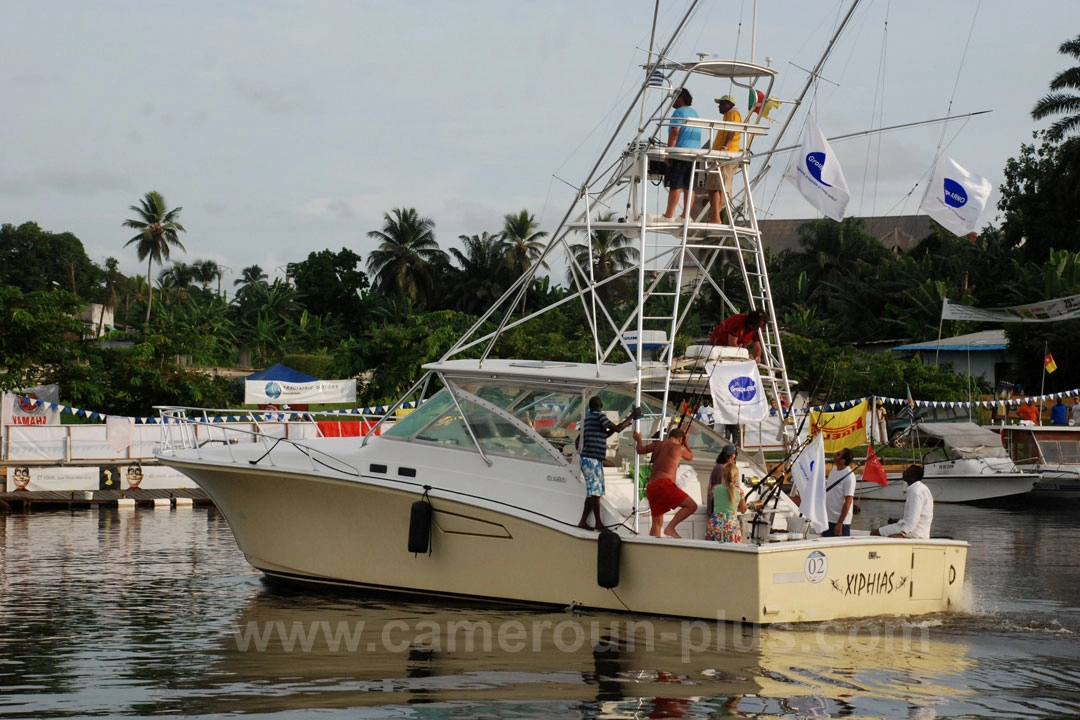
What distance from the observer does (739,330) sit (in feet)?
35.6

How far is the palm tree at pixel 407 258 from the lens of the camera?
215 ft

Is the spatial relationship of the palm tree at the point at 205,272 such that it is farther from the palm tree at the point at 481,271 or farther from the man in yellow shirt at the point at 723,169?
the man in yellow shirt at the point at 723,169

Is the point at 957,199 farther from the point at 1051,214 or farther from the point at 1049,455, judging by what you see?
the point at 1051,214

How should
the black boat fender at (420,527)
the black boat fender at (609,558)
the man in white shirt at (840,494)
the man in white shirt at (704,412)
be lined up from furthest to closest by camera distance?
the man in white shirt at (704,412) → the man in white shirt at (840,494) → the black boat fender at (420,527) → the black boat fender at (609,558)

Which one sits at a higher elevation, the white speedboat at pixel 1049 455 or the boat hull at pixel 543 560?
the white speedboat at pixel 1049 455

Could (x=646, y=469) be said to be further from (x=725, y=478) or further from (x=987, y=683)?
(x=987, y=683)

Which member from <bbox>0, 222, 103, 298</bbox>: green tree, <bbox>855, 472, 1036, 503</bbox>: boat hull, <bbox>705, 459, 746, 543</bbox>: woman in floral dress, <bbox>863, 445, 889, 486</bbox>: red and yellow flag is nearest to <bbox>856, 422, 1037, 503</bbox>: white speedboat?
<bbox>855, 472, 1036, 503</bbox>: boat hull

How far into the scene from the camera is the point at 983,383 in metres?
37.8

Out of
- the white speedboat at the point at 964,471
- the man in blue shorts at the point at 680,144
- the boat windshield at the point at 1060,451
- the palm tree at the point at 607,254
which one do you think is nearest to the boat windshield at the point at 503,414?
the man in blue shorts at the point at 680,144

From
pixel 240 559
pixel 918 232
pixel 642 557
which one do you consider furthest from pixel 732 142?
pixel 918 232

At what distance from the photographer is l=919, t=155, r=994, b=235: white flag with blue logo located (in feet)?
35.0

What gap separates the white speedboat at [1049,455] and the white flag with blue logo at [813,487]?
16.7m

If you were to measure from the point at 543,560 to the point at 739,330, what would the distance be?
2763mm

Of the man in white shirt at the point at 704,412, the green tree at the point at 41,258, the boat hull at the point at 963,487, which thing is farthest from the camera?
the green tree at the point at 41,258
